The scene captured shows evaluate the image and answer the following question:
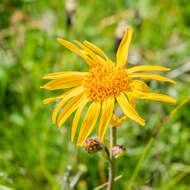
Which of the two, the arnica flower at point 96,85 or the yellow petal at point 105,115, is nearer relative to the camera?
the yellow petal at point 105,115

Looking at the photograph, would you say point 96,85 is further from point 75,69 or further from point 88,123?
point 75,69

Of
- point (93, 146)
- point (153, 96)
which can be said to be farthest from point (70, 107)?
point (153, 96)

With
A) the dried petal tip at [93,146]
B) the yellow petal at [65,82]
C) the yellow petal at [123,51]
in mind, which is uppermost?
the yellow petal at [123,51]

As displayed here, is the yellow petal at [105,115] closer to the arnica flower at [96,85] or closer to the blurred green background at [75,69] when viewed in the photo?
the arnica flower at [96,85]

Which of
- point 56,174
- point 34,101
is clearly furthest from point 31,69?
point 56,174

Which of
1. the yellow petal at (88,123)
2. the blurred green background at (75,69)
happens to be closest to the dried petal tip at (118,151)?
the yellow petal at (88,123)

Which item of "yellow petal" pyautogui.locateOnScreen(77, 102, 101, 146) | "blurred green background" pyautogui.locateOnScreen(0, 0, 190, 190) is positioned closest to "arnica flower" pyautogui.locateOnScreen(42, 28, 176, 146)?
"yellow petal" pyautogui.locateOnScreen(77, 102, 101, 146)
